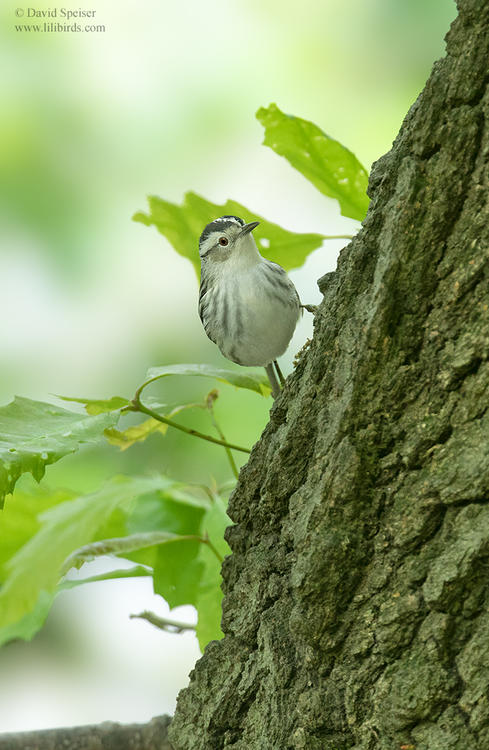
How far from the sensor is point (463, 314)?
1.00 meters

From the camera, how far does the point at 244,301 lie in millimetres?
1973

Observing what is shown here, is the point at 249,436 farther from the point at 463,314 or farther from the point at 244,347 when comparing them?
the point at 463,314

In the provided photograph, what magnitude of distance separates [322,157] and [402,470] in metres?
0.69

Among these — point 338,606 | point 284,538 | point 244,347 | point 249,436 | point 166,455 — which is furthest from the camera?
point 166,455

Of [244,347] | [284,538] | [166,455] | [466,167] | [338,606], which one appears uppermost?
[166,455]

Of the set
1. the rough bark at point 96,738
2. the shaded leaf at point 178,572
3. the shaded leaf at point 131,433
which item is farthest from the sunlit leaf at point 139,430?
the rough bark at point 96,738

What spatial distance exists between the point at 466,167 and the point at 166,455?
6.84ft

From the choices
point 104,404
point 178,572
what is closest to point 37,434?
point 104,404

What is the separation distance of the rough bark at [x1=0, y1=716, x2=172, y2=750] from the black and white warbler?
2.66 ft

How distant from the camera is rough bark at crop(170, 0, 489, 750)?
3.17 feet

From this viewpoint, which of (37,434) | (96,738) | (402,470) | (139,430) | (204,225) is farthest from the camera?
(96,738)

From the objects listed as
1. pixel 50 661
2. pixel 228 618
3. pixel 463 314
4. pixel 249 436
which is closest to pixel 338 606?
pixel 228 618

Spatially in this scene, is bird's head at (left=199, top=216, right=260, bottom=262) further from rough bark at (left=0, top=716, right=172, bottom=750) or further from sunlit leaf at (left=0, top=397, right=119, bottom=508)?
rough bark at (left=0, top=716, right=172, bottom=750)

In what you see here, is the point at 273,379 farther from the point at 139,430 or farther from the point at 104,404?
the point at 104,404
